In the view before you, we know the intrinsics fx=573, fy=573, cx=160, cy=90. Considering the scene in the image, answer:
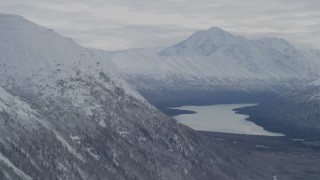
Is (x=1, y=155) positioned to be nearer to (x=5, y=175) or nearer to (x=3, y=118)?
(x=5, y=175)

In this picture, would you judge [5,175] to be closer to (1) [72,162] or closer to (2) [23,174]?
(2) [23,174]

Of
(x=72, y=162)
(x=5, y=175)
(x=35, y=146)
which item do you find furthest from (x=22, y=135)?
(x=5, y=175)

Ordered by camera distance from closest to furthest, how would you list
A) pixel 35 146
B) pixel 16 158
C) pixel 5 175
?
pixel 5 175, pixel 16 158, pixel 35 146

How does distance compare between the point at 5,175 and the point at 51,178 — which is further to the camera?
the point at 51,178

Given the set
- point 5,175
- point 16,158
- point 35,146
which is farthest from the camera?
point 35,146

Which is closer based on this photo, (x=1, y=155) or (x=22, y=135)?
(x=1, y=155)

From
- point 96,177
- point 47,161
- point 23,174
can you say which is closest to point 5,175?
point 23,174

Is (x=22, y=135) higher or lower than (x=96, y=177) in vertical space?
higher

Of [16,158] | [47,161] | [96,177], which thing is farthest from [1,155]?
[96,177]

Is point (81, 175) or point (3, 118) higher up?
point (3, 118)
